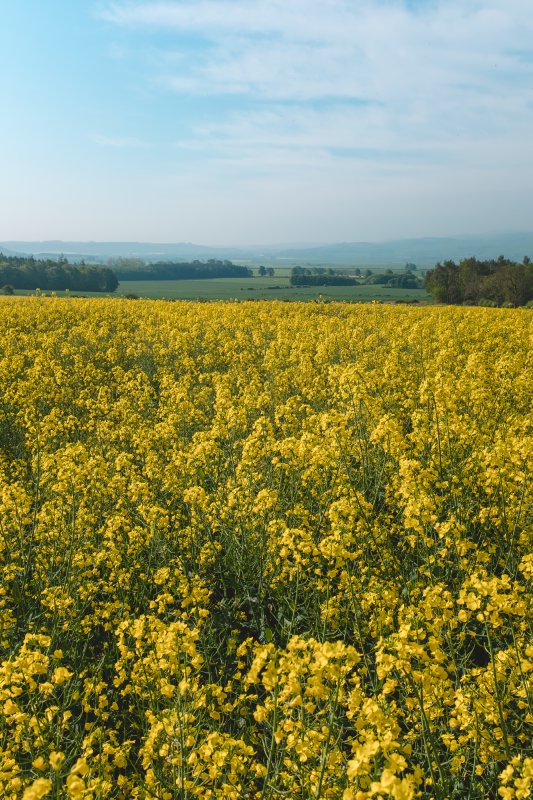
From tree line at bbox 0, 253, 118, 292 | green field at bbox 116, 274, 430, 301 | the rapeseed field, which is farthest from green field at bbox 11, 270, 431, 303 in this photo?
the rapeseed field

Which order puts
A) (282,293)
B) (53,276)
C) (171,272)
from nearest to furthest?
1. (282,293)
2. (53,276)
3. (171,272)

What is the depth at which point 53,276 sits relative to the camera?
2594 inches

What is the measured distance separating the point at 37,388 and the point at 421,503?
30.9 ft

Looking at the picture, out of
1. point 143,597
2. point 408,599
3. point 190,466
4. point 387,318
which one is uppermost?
point 387,318

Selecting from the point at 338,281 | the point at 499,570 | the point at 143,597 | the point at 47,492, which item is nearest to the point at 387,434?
the point at 499,570

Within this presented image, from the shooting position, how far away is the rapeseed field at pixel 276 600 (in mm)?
2943

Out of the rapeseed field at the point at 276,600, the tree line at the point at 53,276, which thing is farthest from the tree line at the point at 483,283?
the tree line at the point at 53,276

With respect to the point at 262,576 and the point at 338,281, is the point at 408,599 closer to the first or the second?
the point at 262,576

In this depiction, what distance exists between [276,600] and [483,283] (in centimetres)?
5125

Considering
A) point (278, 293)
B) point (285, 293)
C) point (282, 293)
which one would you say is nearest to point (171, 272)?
point (278, 293)

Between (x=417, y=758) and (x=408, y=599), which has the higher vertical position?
(x=408, y=599)

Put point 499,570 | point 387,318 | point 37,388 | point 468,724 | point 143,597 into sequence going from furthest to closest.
Answer: point 387,318
point 37,388
point 499,570
point 143,597
point 468,724

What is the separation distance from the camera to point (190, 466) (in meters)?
6.91

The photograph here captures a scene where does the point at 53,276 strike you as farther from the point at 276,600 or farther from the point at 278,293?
the point at 276,600
